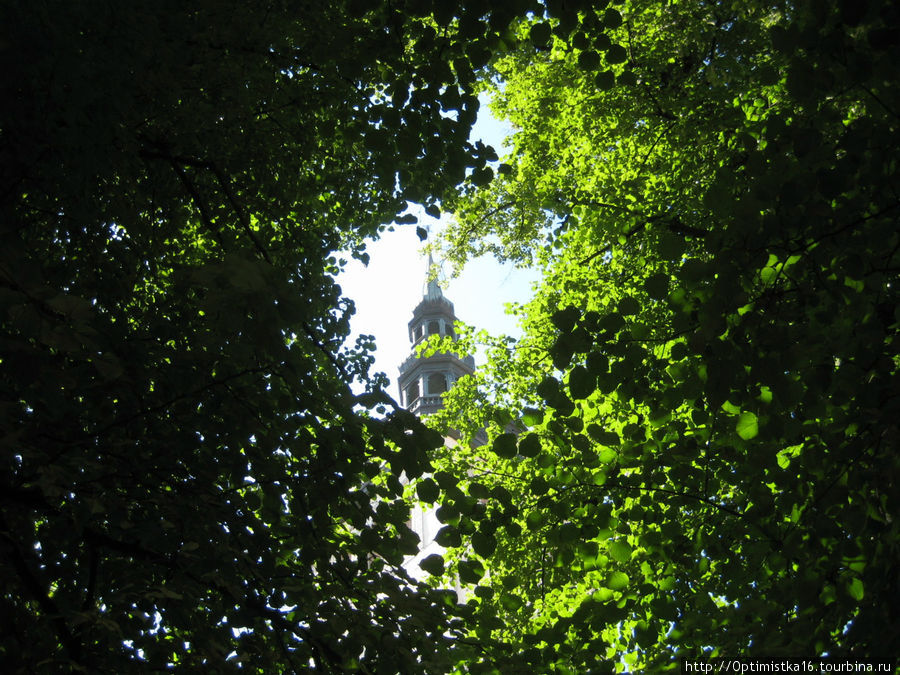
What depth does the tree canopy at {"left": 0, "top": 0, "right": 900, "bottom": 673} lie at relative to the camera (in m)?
3.04

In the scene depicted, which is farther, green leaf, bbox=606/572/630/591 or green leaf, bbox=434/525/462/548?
green leaf, bbox=606/572/630/591

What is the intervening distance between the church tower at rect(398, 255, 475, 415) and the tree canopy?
35852 millimetres

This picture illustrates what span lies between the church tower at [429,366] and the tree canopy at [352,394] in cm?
3585

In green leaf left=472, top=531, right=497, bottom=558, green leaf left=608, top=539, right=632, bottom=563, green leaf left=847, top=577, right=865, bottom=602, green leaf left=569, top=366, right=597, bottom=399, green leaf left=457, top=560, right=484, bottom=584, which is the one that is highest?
green leaf left=569, top=366, right=597, bottom=399

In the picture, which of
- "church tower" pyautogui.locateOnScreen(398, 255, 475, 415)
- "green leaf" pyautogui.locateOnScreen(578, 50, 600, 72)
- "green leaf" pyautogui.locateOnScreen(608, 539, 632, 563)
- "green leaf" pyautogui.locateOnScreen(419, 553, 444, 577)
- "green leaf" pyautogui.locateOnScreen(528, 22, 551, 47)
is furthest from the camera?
"church tower" pyautogui.locateOnScreen(398, 255, 475, 415)

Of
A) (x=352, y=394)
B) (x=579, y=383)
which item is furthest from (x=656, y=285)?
(x=352, y=394)

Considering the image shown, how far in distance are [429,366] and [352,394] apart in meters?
40.1

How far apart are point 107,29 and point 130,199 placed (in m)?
1.77

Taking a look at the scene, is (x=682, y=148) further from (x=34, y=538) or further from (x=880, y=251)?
(x=34, y=538)

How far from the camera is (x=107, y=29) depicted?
3.90 metres

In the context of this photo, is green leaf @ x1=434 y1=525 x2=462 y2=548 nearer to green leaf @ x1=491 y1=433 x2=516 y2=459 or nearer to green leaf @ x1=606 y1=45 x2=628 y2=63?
green leaf @ x1=491 y1=433 x2=516 y2=459

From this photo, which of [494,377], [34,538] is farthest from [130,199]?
[494,377]

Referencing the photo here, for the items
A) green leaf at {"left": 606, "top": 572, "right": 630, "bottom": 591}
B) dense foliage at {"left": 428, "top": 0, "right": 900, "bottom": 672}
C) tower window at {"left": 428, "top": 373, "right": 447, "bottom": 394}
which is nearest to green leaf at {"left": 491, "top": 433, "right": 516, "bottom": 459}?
dense foliage at {"left": 428, "top": 0, "right": 900, "bottom": 672}

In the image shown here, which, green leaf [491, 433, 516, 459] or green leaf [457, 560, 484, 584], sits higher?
green leaf [491, 433, 516, 459]
